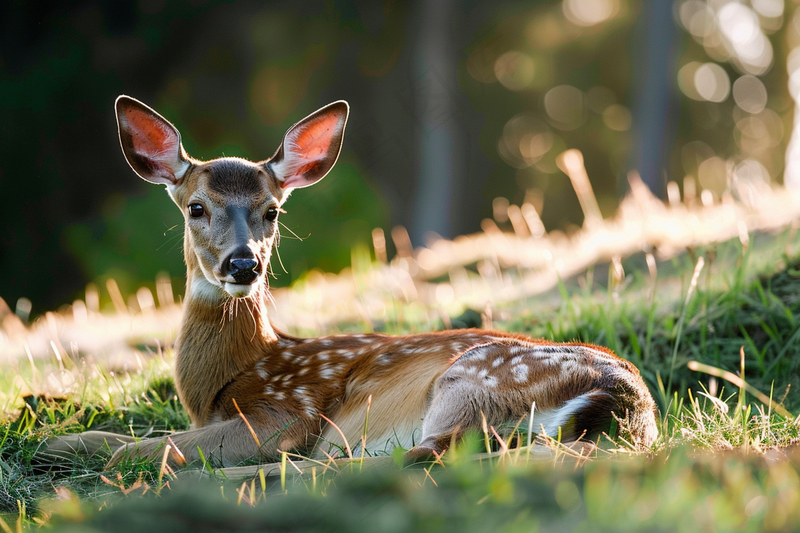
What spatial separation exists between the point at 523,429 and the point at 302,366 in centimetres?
129

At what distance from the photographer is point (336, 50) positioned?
1864 cm

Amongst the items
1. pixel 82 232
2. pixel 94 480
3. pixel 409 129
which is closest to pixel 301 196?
pixel 409 129

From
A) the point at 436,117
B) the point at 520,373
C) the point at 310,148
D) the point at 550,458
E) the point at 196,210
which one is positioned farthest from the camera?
the point at 436,117

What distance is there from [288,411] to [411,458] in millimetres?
1079

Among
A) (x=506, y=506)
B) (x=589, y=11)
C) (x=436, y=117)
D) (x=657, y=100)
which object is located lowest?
(x=506, y=506)

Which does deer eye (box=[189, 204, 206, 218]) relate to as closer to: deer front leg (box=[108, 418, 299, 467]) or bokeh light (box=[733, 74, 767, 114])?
deer front leg (box=[108, 418, 299, 467])

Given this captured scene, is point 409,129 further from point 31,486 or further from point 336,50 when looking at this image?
point 31,486

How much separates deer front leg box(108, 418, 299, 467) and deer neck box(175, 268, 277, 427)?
1.09 feet

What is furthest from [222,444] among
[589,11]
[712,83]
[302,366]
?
[712,83]

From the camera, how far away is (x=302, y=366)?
11.8ft

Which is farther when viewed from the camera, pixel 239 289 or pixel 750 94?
pixel 750 94

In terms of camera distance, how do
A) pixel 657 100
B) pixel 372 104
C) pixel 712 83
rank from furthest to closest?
pixel 712 83
pixel 372 104
pixel 657 100

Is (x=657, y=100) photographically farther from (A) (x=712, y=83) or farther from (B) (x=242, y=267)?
(A) (x=712, y=83)

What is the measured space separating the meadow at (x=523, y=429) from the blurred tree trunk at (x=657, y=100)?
14.9 ft
